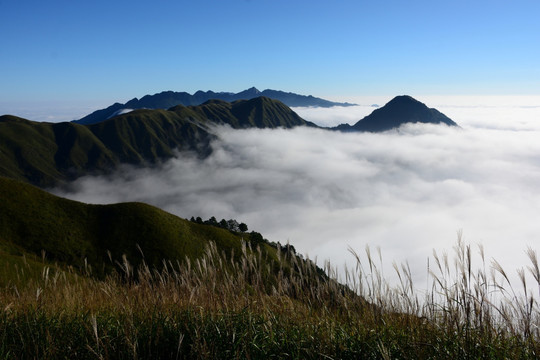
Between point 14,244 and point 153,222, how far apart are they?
32414 millimetres

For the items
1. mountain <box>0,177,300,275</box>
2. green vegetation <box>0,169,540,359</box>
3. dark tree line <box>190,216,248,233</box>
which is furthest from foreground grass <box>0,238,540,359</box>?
dark tree line <box>190,216,248,233</box>

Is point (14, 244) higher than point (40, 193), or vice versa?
point (40, 193)

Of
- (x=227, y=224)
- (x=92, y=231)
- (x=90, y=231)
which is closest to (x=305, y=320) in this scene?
(x=90, y=231)

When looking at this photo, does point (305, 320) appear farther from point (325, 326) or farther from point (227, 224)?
point (227, 224)

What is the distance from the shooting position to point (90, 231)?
92938mm

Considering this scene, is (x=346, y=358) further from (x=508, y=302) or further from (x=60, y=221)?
(x=60, y=221)

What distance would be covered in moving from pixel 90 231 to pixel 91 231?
261 mm

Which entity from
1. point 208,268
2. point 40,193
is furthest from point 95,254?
point 208,268

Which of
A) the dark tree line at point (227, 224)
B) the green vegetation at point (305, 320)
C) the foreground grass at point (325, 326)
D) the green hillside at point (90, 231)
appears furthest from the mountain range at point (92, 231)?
the foreground grass at point (325, 326)

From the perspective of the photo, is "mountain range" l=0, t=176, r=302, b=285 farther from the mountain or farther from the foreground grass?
the foreground grass

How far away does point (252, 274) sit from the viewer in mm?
6000

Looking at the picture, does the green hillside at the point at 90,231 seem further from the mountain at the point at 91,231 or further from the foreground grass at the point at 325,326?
the foreground grass at the point at 325,326

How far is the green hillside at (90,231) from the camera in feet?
270

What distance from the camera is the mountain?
82.2 meters
